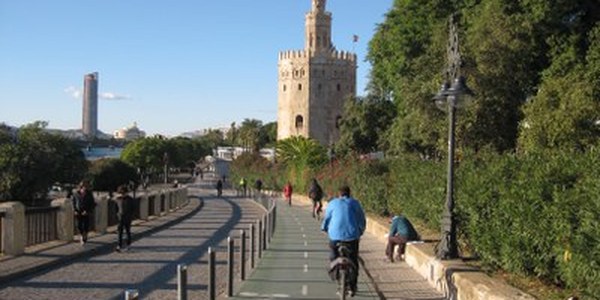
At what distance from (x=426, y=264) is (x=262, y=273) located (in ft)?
9.63

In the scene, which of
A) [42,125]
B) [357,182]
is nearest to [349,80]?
[42,125]

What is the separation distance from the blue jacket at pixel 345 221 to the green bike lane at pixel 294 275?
93 cm

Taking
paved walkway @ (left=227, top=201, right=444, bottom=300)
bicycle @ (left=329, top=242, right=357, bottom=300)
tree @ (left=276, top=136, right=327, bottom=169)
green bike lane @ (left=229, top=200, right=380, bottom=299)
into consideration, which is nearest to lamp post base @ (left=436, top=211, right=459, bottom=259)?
paved walkway @ (left=227, top=201, right=444, bottom=300)

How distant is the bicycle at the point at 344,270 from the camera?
10148 millimetres

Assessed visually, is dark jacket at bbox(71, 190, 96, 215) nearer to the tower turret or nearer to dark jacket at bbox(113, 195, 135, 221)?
dark jacket at bbox(113, 195, 135, 221)

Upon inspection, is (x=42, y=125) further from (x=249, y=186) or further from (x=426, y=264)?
(x=426, y=264)

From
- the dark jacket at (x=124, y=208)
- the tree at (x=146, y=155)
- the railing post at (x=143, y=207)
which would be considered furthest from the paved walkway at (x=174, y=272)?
the tree at (x=146, y=155)

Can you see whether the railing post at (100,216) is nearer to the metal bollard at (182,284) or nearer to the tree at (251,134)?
the metal bollard at (182,284)

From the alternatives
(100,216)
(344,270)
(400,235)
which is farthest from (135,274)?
(100,216)

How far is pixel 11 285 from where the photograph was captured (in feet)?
38.4

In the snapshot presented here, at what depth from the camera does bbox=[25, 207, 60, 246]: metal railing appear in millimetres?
15938

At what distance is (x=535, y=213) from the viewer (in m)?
9.37

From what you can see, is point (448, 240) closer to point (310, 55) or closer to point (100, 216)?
point (100, 216)

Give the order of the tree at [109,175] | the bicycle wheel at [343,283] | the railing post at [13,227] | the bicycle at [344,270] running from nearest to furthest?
the bicycle wheel at [343,283]
the bicycle at [344,270]
the railing post at [13,227]
the tree at [109,175]
